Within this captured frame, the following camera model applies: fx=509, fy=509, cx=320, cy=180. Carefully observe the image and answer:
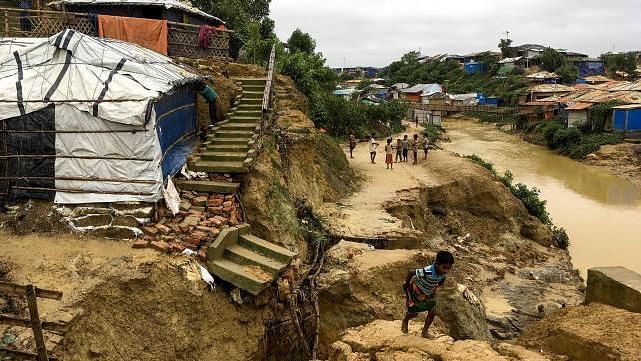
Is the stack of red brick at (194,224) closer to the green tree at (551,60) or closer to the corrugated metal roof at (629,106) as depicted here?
the corrugated metal roof at (629,106)

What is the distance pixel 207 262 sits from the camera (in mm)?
8016

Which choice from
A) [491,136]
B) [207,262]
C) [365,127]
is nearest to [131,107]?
[207,262]

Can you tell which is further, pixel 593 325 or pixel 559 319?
pixel 559 319

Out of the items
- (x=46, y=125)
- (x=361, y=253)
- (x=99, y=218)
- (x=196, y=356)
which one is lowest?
(x=196, y=356)

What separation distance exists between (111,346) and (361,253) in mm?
5003

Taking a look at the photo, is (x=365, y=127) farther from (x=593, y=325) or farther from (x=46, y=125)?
(x=593, y=325)

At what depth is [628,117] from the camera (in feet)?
114

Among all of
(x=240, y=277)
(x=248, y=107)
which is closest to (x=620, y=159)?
(x=248, y=107)

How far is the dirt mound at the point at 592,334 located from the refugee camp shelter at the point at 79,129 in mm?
6294

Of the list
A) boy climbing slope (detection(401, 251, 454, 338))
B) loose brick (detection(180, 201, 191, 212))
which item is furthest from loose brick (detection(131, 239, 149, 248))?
boy climbing slope (detection(401, 251, 454, 338))

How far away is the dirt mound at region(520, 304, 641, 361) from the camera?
541cm

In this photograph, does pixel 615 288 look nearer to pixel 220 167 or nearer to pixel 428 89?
Result: pixel 220 167

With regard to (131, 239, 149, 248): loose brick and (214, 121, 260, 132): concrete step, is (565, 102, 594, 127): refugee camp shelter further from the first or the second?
(131, 239, 149, 248): loose brick

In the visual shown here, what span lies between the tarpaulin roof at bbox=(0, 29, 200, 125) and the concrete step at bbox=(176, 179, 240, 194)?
1.67 m
